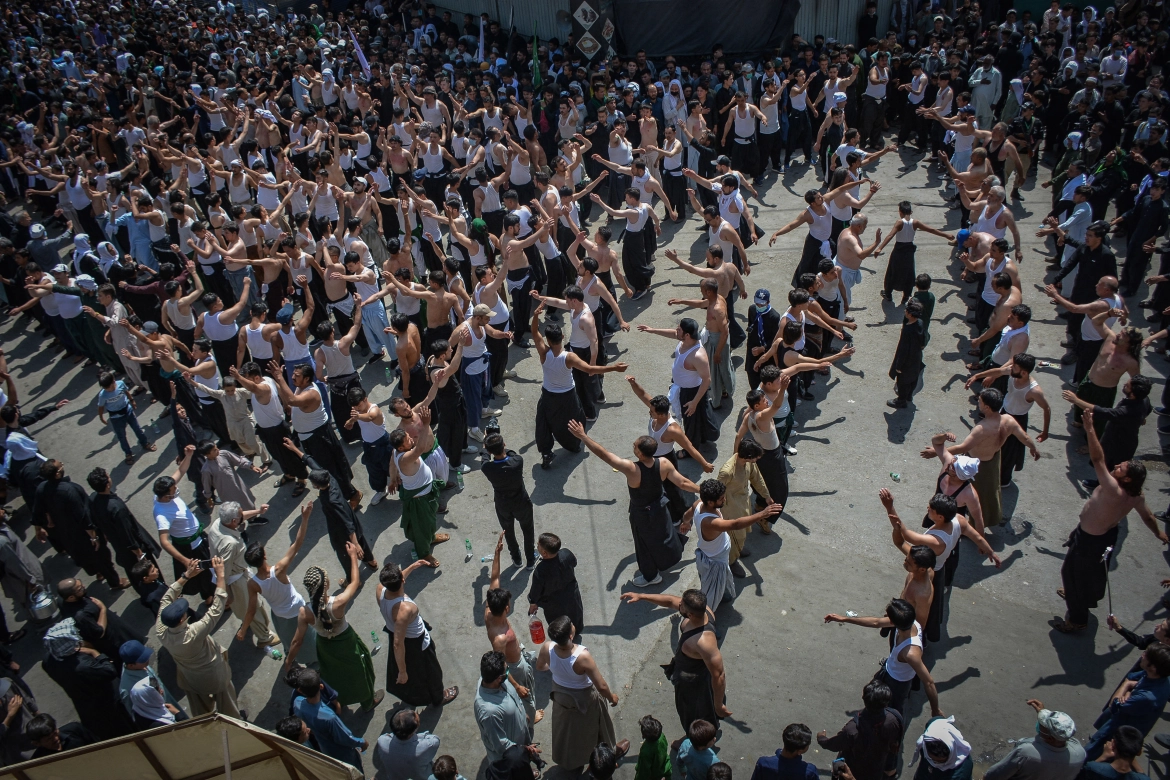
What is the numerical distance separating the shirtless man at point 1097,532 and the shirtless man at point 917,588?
1.34m

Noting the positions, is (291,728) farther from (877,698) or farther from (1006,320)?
(1006,320)

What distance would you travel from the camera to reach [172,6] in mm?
24297

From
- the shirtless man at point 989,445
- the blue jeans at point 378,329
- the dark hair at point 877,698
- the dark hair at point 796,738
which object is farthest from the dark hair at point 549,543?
the blue jeans at point 378,329

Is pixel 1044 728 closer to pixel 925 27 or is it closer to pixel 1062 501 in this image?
pixel 1062 501

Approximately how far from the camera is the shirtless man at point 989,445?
22.7 ft

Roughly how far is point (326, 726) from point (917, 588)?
400 centimetres

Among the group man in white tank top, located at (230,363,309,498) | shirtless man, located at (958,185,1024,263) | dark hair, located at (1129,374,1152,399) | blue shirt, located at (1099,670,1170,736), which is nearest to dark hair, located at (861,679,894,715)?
blue shirt, located at (1099,670,1170,736)

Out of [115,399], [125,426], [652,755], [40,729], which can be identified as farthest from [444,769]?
[125,426]

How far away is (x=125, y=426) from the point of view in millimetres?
9414

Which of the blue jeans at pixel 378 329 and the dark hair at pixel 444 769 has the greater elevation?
the blue jeans at pixel 378 329

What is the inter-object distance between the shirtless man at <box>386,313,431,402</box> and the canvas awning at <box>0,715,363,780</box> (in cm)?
467

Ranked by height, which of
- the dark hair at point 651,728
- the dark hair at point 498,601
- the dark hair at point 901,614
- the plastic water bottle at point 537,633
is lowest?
the plastic water bottle at point 537,633

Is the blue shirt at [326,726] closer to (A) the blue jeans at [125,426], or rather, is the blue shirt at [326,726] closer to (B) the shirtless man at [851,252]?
(A) the blue jeans at [125,426]

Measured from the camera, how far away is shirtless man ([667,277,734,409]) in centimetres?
876
